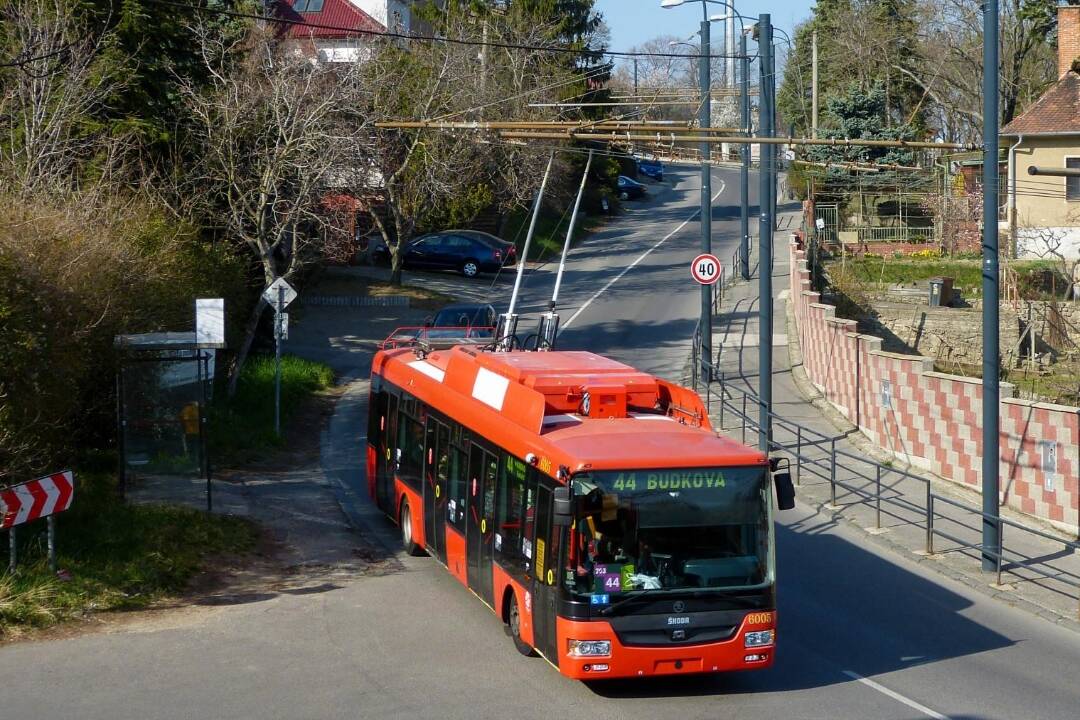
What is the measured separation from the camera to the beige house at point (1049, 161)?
130ft

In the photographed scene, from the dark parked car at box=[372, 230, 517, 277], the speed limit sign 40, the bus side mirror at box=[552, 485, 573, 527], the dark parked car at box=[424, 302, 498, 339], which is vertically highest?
the dark parked car at box=[372, 230, 517, 277]

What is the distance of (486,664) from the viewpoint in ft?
35.0

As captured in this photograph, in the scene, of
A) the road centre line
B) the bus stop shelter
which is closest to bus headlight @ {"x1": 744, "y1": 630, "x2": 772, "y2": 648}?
the bus stop shelter

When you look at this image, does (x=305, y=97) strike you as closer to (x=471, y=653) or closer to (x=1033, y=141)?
(x=471, y=653)

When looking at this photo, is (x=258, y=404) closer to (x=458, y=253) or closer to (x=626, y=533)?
(x=626, y=533)

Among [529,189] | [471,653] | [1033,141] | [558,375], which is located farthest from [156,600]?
[1033,141]

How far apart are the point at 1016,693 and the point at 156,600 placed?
8323 millimetres

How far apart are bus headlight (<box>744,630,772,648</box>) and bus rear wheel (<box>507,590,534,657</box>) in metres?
2.00

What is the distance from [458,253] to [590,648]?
109 feet

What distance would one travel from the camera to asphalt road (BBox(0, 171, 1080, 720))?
31.3ft

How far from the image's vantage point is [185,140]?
25.0 metres

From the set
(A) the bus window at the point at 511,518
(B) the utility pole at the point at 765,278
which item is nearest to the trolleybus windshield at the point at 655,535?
(A) the bus window at the point at 511,518

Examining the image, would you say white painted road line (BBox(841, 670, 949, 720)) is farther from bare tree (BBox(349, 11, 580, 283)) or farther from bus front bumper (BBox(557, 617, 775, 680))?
bare tree (BBox(349, 11, 580, 283))

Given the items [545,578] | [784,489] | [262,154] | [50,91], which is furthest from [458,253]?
[784,489]
